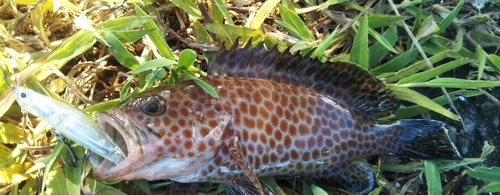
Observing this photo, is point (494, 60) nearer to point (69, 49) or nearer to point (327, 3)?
point (327, 3)

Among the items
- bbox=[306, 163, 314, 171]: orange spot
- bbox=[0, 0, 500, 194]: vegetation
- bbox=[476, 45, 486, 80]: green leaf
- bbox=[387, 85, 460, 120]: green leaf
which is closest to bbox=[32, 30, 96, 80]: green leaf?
bbox=[0, 0, 500, 194]: vegetation

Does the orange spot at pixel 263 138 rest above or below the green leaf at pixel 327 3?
below

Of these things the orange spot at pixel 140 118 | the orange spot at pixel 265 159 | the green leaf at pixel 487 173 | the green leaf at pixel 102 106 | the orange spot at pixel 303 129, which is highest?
the orange spot at pixel 140 118

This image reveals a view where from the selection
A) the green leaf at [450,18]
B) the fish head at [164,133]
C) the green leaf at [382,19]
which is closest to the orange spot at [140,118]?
the fish head at [164,133]

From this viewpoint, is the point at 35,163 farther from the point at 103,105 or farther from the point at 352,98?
the point at 352,98

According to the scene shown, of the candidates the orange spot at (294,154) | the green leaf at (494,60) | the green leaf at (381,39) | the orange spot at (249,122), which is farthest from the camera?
the green leaf at (494,60)

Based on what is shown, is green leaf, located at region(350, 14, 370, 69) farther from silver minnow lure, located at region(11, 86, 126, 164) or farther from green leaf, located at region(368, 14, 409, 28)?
silver minnow lure, located at region(11, 86, 126, 164)

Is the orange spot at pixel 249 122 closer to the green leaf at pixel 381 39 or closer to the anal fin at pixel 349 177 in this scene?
the anal fin at pixel 349 177
